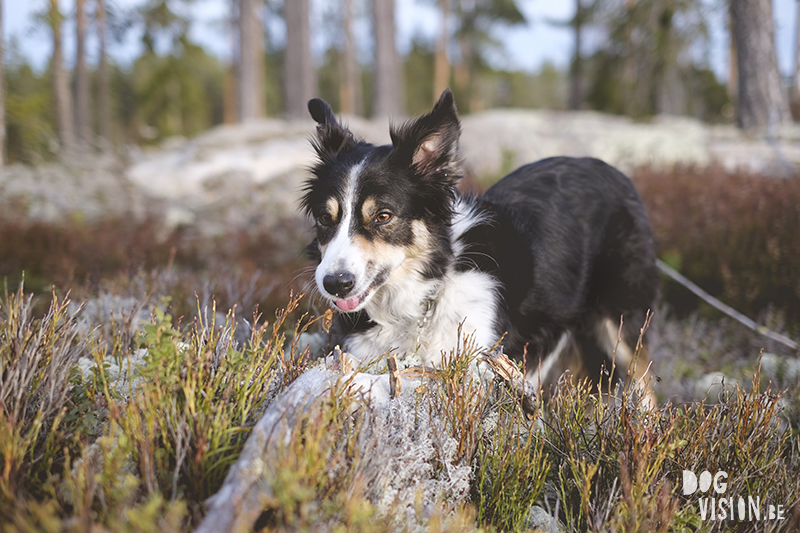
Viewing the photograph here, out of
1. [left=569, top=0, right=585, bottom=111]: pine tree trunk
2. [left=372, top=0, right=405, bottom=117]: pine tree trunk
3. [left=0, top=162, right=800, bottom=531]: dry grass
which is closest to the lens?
[left=0, top=162, right=800, bottom=531]: dry grass

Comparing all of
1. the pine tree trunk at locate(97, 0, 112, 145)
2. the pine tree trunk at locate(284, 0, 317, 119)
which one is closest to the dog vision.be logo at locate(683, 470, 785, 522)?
the pine tree trunk at locate(284, 0, 317, 119)

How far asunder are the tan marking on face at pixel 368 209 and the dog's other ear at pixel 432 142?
0.40 m

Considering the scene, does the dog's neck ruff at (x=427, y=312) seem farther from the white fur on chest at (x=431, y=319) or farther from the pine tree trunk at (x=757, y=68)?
the pine tree trunk at (x=757, y=68)

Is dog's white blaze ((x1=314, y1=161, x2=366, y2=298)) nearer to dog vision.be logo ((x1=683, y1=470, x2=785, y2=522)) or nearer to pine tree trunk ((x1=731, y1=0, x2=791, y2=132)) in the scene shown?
dog vision.be logo ((x1=683, y1=470, x2=785, y2=522))

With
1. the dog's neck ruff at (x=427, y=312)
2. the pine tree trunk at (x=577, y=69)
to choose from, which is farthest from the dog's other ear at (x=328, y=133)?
the pine tree trunk at (x=577, y=69)

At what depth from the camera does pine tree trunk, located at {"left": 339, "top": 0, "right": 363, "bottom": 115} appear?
2656cm

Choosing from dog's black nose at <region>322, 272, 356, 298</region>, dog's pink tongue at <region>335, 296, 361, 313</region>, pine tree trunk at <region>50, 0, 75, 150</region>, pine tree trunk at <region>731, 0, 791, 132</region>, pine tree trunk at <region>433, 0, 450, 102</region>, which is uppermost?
pine tree trunk at <region>433, 0, 450, 102</region>

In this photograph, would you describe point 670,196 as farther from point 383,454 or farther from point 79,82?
point 79,82

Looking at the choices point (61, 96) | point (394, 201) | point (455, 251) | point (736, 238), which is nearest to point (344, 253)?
point (394, 201)

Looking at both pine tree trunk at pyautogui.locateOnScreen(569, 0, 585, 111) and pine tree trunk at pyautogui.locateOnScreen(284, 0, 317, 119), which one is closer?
pine tree trunk at pyautogui.locateOnScreen(284, 0, 317, 119)

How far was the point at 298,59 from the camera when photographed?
45.2ft

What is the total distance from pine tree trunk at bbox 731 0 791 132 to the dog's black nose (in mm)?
8998

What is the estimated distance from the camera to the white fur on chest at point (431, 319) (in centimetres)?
302

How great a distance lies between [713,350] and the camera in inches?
177
